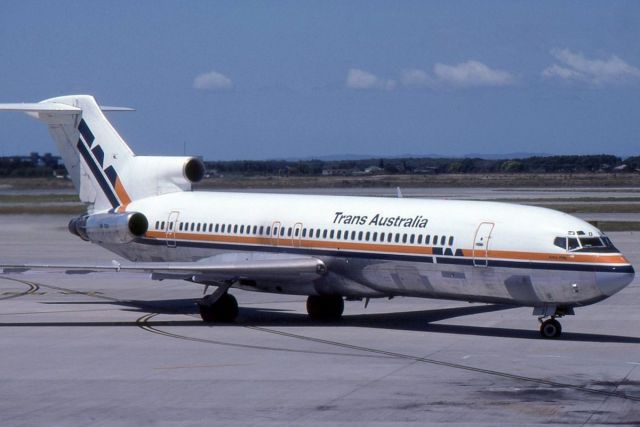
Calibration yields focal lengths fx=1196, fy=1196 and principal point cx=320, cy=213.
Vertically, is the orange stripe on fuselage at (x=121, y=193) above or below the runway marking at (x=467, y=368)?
above

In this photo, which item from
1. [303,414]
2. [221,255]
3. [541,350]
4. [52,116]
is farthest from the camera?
[52,116]

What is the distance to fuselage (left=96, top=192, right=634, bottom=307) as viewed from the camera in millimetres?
24688

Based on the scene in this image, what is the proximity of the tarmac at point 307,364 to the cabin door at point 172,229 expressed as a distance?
1822mm

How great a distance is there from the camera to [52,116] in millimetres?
33375

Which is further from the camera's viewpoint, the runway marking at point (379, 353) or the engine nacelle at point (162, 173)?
the engine nacelle at point (162, 173)

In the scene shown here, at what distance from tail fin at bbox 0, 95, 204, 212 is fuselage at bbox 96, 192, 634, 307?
3.05 ft

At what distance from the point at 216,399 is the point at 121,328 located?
9471 millimetres

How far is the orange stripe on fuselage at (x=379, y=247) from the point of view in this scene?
2444 cm

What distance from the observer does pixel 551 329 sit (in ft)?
83.6

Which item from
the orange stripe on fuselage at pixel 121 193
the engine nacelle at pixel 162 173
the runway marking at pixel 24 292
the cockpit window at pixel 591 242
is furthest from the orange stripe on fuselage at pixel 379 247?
the runway marking at pixel 24 292

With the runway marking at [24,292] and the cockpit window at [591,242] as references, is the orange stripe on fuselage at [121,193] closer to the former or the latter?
the runway marking at [24,292]

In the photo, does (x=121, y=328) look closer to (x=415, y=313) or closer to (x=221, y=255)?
(x=221, y=255)

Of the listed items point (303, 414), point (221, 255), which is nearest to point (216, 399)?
point (303, 414)

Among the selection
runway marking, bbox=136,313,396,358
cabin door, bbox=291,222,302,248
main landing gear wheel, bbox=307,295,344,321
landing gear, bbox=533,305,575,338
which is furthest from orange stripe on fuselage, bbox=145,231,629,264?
runway marking, bbox=136,313,396,358
